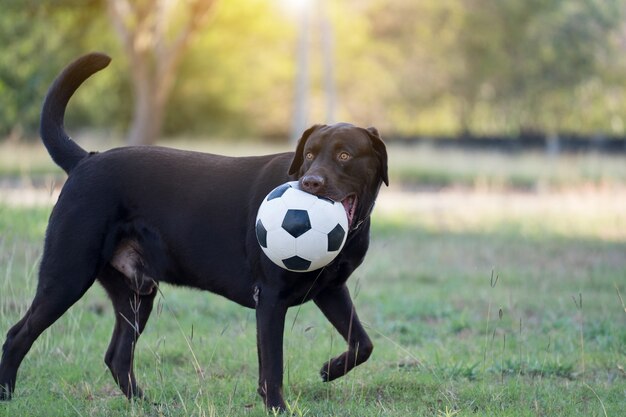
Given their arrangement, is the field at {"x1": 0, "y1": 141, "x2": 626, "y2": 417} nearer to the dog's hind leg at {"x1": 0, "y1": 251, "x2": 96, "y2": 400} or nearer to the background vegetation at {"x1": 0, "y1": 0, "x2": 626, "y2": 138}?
the dog's hind leg at {"x1": 0, "y1": 251, "x2": 96, "y2": 400}

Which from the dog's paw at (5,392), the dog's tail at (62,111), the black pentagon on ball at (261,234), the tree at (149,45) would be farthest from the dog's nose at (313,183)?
the tree at (149,45)

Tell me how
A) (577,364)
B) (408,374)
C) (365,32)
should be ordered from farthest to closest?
(365,32), (577,364), (408,374)

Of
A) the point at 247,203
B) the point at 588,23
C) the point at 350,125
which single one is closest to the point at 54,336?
the point at 247,203

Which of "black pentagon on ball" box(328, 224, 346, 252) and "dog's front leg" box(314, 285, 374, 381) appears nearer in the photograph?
"black pentagon on ball" box(328, 224, 346, 252)

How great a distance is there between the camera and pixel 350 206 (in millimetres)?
4496

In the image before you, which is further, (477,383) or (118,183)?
(477,383)

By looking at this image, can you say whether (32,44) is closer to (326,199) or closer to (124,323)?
(124,323)

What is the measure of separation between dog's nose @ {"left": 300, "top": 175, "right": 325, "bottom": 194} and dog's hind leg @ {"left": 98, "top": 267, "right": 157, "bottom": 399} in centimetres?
123

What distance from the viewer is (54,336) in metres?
6.23

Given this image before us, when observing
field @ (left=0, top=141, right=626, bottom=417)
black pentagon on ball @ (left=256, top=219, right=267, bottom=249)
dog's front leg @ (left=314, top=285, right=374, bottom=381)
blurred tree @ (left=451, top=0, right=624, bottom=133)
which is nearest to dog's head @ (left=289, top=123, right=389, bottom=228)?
black pentagon on ball @ (left=256, top=219, right=267, bottom=249)

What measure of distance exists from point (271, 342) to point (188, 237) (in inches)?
30.8

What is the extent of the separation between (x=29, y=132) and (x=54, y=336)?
27.8 metres

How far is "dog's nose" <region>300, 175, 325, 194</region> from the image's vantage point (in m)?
4.27

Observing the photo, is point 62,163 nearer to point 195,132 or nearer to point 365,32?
point 195,132
